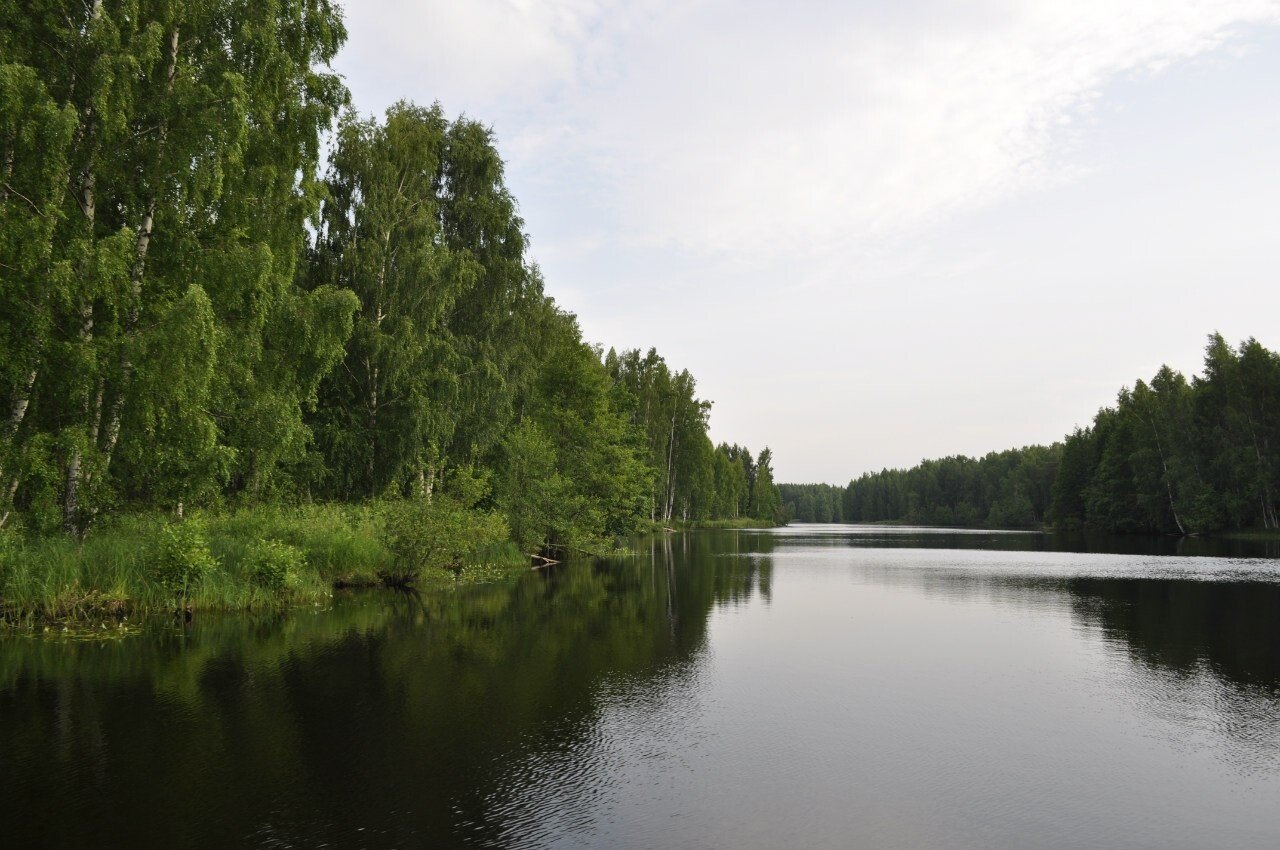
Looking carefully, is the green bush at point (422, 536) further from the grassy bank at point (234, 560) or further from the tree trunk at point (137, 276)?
the tree trunk at point (137, 276)

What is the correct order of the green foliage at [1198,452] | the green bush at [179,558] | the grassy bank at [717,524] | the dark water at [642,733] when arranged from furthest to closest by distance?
the grassy bank at [717,524]
the green foliage at [1198,452]
the green bush at [179,558]
the dark water at [642,733]

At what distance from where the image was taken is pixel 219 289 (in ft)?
60.3

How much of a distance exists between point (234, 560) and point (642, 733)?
1355 cm

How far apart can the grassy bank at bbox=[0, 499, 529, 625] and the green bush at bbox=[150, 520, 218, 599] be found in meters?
A: 0.02

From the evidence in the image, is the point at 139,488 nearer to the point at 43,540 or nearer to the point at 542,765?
the point at 43,540

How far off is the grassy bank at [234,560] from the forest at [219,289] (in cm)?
69

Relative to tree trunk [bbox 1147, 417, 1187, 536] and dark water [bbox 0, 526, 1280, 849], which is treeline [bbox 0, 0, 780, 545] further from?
tree trunk [bbox 1147, 417, 1187, 536]

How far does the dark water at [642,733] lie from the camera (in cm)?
641

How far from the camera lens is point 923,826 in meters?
6.42

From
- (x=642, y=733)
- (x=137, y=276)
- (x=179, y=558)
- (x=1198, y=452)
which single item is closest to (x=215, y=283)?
(x=137, y=276)

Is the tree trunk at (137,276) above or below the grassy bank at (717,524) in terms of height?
above

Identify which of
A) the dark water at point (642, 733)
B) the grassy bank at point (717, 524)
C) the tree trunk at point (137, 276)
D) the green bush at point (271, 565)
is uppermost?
the tree trunk at point (137, 276)

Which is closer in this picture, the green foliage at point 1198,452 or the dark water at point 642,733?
the dark water at point 642,733

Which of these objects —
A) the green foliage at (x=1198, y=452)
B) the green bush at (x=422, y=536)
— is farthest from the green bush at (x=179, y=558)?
the green foliage at (x=1198, y=452)
